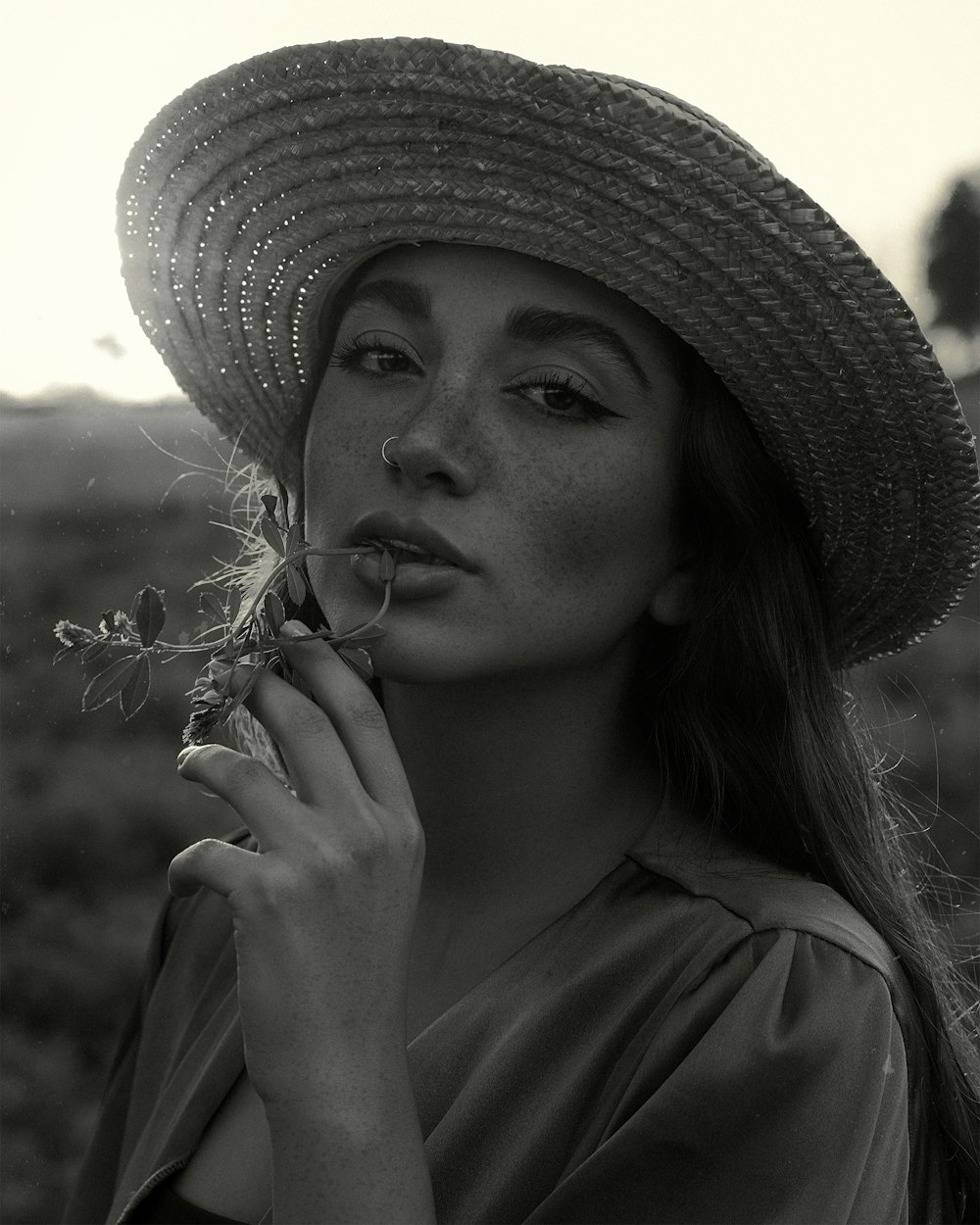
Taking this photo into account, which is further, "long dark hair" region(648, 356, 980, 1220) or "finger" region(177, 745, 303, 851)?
"long dark hair" region(648, 356, 980, 1220)

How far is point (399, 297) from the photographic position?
1697 mm

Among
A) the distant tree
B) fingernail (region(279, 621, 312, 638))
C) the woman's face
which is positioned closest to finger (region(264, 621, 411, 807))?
fingernail (region(279, 621, 312, 638))

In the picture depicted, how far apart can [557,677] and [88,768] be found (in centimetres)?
119

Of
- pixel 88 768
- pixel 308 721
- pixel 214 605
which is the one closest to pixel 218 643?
pixel 214 605

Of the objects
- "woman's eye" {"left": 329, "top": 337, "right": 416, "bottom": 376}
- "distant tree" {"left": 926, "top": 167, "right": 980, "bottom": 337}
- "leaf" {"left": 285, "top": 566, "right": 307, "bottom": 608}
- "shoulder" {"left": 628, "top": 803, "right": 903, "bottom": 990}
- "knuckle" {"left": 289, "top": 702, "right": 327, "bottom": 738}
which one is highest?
"distant tree" {"left": 926, "top": 167, "right": 980, "bottom": 337}

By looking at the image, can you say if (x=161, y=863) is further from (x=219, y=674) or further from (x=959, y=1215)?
(x=959, y=1215)

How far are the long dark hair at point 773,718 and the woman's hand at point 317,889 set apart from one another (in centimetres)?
56

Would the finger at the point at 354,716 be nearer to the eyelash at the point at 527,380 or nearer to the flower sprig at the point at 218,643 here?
the flower sprig at the point at 218,643

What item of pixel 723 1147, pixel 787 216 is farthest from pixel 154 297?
pixel 723 1147

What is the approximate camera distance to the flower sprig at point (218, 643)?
56.0 inches

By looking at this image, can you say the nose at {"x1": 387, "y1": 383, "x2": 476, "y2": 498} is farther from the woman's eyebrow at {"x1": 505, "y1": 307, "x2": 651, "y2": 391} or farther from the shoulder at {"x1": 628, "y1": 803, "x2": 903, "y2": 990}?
the shoulder at {"x1": 628, "y1": 803, "x2": 903, "y2": 990}

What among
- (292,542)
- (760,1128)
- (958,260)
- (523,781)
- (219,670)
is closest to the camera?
(760,1128)

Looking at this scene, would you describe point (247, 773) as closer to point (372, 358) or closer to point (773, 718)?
point (372, 358)

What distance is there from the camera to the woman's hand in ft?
4.33
